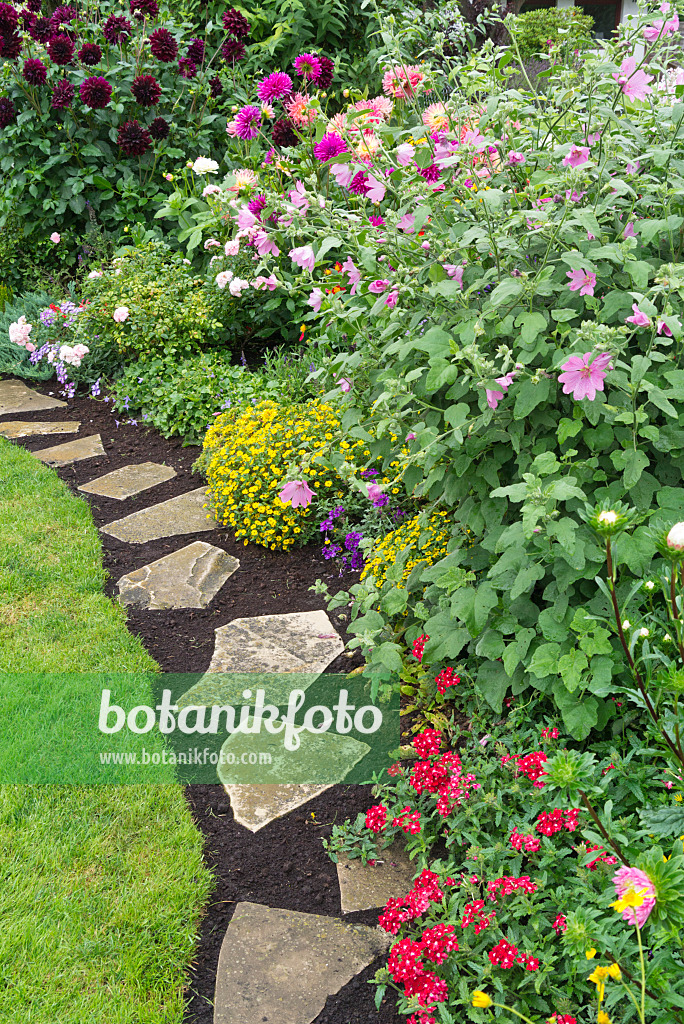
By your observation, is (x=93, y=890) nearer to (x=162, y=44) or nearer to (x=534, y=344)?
(x=534, y=344)

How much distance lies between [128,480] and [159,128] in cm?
253

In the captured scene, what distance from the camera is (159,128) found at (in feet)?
16.6

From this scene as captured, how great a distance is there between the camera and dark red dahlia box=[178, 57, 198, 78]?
206 inches

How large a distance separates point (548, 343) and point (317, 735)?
129cm

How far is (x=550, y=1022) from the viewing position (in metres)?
1.44

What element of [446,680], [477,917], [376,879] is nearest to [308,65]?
[446,680]

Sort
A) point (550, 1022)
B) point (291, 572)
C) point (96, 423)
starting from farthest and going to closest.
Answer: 1. point (96, 423)
2. point (291, 572)
3. point (550, 1022)

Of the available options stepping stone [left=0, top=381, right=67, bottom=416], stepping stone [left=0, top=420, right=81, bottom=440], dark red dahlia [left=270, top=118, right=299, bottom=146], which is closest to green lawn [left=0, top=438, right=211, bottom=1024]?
stepping stone [left=0, top=420, right=81, bottom=440]

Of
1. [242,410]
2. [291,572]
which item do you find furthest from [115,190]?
[291,572]

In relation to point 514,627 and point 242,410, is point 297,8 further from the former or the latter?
point 514,627

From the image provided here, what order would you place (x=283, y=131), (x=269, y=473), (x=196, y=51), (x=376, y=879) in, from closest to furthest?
(x=376, y=879) → (x=269, y=473) → (x=283, y=131) → (x=196, y=51)

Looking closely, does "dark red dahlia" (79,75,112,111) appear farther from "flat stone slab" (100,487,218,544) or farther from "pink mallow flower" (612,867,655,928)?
"pink mallow flower" (612,867,655,928)

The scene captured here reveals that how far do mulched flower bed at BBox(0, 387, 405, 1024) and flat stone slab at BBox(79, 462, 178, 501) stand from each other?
0.15 ft

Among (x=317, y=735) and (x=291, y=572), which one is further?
(x=291, y=572)
